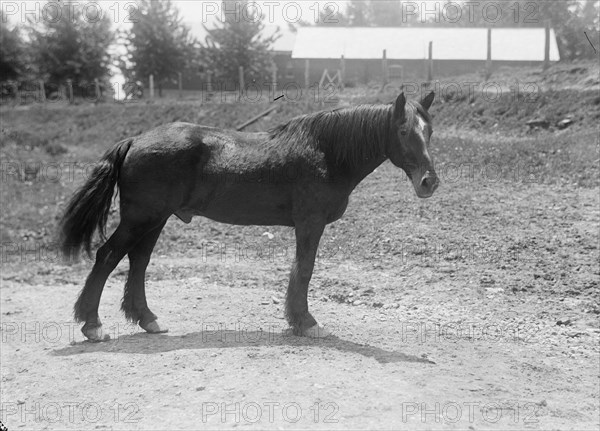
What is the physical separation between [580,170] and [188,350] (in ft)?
30.1

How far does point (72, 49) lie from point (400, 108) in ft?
112

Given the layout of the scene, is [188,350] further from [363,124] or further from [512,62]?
[512,62]

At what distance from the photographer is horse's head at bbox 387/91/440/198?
5816mm

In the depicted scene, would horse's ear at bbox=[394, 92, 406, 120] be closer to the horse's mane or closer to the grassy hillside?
the horse's mane

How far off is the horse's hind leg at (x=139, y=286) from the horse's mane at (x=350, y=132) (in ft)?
5.64

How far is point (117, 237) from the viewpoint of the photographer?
6594 millimetres

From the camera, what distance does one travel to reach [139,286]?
696cm

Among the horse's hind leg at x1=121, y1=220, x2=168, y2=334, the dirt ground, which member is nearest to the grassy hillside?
the dirt ground

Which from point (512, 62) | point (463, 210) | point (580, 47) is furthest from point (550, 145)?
point (580, 47)

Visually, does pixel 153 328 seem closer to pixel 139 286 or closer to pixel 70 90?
pixel 139 286

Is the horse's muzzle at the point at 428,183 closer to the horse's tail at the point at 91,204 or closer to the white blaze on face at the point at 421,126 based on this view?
the white blaze on face at the point at 421,126

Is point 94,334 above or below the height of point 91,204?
below

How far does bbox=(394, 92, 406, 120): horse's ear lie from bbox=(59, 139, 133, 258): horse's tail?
260 centimetres

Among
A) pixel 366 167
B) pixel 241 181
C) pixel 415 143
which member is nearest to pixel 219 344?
pixel 241 181
